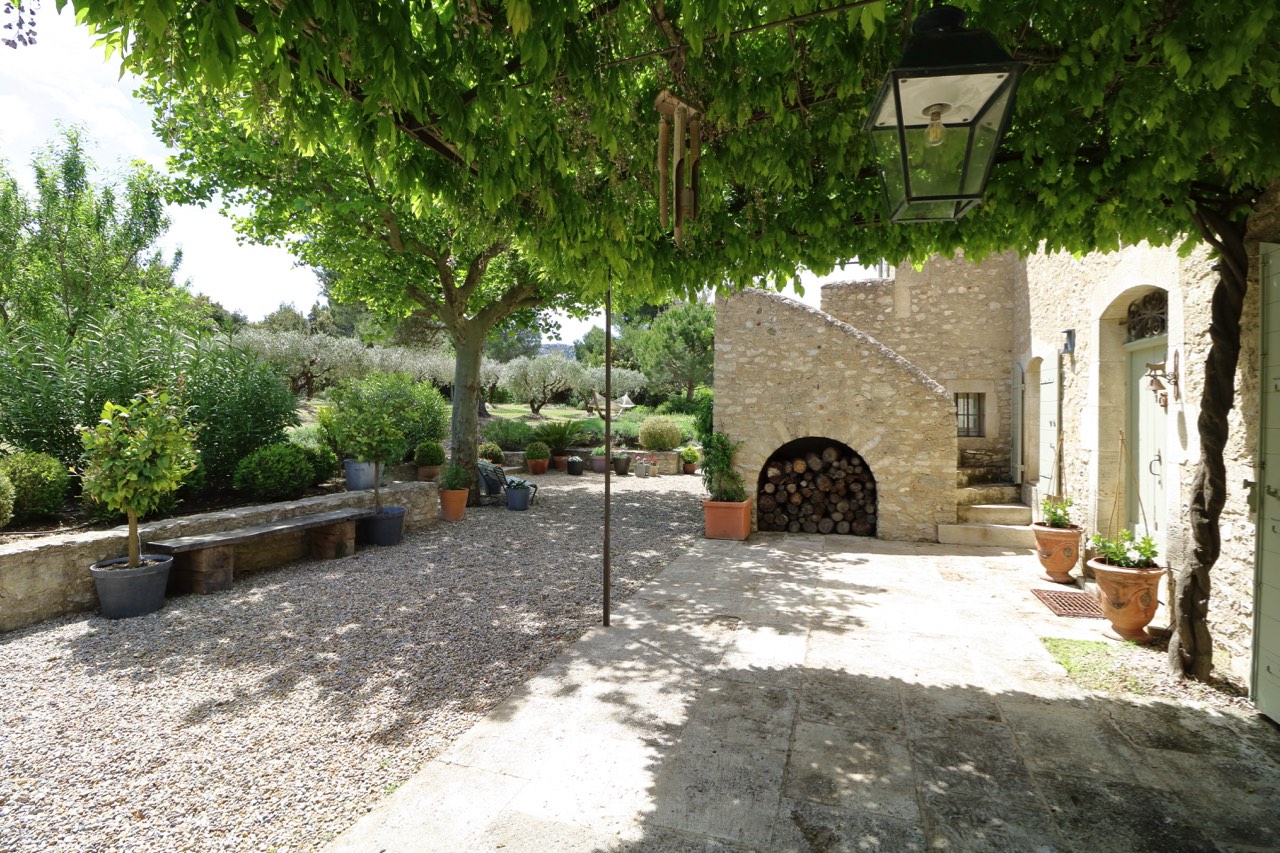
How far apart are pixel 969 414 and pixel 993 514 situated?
2.60m

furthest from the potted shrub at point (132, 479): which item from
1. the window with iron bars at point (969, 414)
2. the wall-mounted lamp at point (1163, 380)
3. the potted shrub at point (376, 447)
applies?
the window with iron bars at point (969, 414)

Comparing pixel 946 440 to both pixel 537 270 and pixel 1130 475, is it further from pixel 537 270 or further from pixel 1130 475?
pixel 537 270

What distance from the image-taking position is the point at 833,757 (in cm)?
290

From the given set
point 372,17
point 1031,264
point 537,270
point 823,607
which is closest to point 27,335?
point 537,270

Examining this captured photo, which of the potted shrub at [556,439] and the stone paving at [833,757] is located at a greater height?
the potted shrub at [556,439]

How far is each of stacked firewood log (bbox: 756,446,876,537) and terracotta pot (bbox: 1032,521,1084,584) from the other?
2394mm

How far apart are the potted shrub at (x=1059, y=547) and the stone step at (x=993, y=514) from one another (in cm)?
166

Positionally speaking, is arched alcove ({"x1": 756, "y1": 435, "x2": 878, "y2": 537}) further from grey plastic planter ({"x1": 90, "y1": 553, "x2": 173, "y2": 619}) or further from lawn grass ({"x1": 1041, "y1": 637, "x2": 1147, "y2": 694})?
grey plastic planter ({"x1": 90, "y1": 553, "x2": 173, "y2": 619})

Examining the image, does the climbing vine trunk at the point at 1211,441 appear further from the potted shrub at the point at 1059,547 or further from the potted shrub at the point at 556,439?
the potted shrub at the point at 556,439

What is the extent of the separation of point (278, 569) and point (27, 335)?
4.67 metres

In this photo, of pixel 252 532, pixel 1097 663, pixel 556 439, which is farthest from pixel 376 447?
pixel 556 439

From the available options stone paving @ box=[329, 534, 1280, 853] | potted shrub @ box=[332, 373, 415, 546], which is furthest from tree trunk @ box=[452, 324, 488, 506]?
stone paving @ box=[329, 534, 1280, 853]

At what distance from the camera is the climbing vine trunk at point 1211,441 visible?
342 cm

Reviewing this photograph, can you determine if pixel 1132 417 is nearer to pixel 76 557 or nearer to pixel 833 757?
pixel 833 757
